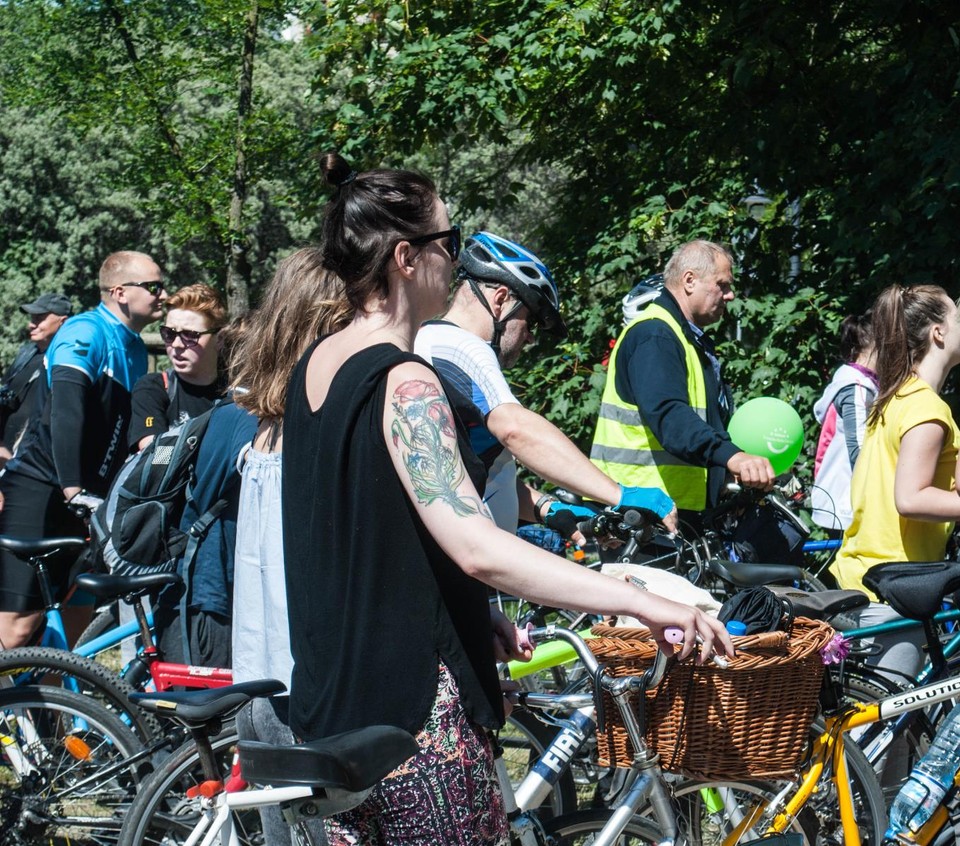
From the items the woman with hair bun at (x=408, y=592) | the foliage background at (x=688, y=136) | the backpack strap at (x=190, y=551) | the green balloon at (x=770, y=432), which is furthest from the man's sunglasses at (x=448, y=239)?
the foliage background at (x=688, y=136)

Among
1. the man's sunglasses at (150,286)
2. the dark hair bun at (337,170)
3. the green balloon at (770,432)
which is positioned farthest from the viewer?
the man's sunglasses at (150,286)

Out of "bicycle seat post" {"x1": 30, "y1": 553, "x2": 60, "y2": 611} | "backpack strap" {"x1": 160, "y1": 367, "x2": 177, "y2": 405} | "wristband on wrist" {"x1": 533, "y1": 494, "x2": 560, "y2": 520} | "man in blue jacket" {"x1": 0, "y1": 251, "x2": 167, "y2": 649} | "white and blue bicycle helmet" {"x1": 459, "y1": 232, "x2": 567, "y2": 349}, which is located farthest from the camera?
"backpack strap" {"x1": 160, "y1": 367, "x2": 177, "y2": 405}

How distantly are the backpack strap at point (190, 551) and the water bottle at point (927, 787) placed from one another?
225 centimetres

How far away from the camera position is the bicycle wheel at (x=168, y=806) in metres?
3.63

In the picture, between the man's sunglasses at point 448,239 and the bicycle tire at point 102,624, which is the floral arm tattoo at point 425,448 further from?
the bicycle tire at point 102,624

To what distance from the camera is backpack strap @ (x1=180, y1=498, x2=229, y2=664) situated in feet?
13.1

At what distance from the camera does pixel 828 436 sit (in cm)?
573

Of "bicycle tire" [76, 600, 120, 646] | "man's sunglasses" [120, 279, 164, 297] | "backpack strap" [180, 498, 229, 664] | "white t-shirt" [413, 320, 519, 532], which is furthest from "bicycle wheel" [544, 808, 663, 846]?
"man's sunglasses" [120, 279, 164, 297]

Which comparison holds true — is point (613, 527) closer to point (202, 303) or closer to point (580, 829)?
point (580, 829)

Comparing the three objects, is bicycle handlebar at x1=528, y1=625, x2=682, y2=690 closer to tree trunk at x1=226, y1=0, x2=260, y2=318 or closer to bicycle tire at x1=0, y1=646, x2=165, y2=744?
bicycle tire at x1=0, y1=646, x2=165, y2=744

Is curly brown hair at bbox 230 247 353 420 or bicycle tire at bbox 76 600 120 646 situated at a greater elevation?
curly brown hair at bbox 230 247 353 420

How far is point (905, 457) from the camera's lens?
13.2 ft

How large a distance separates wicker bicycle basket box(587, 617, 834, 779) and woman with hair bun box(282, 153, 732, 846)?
1.69 feet

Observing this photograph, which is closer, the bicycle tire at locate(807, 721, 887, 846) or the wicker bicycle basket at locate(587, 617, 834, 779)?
the wicker bicycle basket at locate(587, 617, 834, 779)
